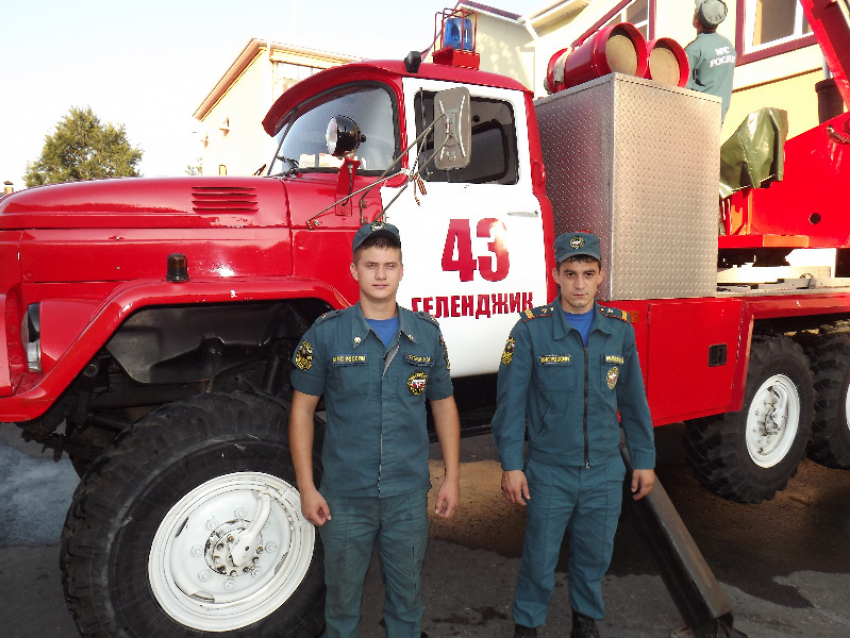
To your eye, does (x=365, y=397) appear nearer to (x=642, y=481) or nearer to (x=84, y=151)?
(x=642, y=481)

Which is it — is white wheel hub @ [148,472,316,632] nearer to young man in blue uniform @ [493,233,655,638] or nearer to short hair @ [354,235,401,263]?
young man in blue uniform @ [493,233,655,638]

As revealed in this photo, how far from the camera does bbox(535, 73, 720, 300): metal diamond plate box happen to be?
128 inches

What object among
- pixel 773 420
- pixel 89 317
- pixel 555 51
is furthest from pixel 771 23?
pixel 89 317

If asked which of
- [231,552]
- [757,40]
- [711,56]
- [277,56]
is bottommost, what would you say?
[231,552]

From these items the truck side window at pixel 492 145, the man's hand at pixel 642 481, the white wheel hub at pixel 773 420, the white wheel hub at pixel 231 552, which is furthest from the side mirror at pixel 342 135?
the white wheel hub at pixel 773 420

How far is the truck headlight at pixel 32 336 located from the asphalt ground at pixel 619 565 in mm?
1211

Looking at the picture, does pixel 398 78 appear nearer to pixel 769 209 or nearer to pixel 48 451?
pixel 769 209

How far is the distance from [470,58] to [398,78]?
49 cm

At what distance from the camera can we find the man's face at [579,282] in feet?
8.10

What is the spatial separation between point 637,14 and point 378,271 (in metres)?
9.75

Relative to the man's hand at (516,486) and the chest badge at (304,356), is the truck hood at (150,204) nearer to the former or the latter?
the chest badge at (304,356)

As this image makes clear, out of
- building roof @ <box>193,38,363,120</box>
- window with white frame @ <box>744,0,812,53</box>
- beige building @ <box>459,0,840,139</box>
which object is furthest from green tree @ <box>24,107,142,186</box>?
window with white frame @ <box>744,0,812,53</box>

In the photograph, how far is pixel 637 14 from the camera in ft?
32.8

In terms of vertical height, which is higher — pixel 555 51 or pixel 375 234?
pixel 555 51
